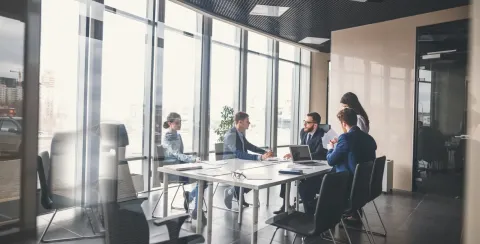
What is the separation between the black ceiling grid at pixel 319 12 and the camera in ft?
17.9

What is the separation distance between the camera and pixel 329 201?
242cm

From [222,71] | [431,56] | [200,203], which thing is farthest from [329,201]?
[222,71]

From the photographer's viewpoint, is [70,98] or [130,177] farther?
[70,98]

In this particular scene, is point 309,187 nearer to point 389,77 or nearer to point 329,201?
point 329,201

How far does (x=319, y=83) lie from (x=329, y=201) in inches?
288

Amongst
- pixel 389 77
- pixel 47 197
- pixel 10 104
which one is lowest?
pixel 47 197

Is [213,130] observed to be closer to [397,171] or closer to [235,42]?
[235,42]

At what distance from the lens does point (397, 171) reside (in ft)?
20.0

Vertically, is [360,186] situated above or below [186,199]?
above

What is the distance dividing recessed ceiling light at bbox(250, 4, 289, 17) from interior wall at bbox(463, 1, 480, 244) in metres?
5.01

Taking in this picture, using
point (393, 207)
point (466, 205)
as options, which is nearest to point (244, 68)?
point (393, 207)

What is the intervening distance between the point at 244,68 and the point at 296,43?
1.68m

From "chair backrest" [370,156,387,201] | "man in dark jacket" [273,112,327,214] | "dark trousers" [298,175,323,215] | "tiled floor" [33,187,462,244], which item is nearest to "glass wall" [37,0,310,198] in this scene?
"tiled floor" [33,187,462,244]

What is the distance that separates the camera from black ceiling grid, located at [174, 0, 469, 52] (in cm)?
545
